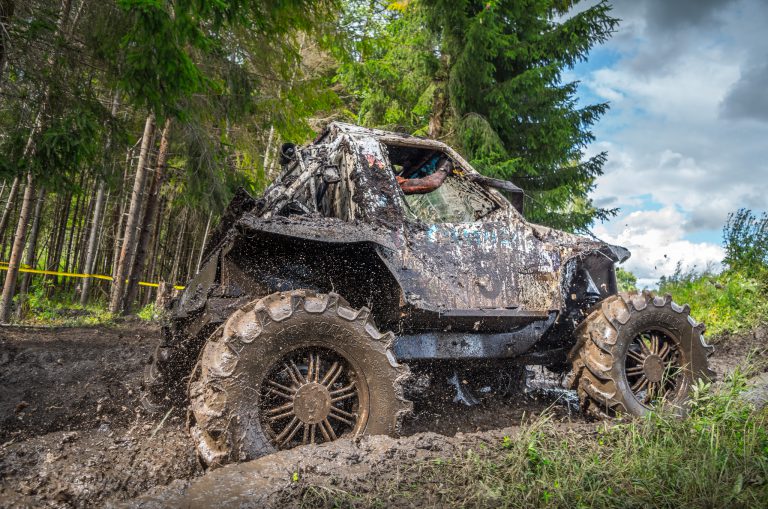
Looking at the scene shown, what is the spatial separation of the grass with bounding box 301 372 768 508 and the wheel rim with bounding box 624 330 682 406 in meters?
0.99

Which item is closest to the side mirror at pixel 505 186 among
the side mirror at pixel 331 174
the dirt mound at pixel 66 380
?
the side mirror at pixel 331 174

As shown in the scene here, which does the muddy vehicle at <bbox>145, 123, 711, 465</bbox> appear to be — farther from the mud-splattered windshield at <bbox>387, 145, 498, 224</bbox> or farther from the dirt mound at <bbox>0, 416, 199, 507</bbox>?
the dirt mound at <bbox>0, 416, 199, 507</bbox>

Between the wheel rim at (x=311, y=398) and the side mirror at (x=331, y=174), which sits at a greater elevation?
the side mirror at (x=331, y=174)

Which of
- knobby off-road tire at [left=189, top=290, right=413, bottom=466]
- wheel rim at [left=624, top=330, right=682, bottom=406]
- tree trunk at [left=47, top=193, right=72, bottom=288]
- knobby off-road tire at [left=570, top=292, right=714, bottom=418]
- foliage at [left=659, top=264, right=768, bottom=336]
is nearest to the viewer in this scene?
knobby off-road tire at [left=189, top=290, right=413, bottom=466]

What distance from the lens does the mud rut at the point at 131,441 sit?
2764mm

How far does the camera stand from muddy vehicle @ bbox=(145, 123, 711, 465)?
333 centimetres

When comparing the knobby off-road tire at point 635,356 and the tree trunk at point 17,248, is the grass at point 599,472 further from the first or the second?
the tree trunk at point 17,248

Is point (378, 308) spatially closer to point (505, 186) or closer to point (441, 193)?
point (441, 193)

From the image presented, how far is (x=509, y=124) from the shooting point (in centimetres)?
1273

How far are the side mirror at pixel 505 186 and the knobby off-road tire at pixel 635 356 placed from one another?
1.10 m

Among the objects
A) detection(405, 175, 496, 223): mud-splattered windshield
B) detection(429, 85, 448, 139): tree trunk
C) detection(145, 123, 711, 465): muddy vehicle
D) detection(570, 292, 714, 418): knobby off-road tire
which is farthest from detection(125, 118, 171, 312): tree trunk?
detection(570, 292, 714, 418): knobby off-road tire

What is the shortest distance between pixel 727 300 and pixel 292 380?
9568mm

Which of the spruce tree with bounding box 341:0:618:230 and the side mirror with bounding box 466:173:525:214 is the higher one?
the spruce tree with bounding box 341:0:618:230

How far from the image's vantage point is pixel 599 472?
2.85 m
